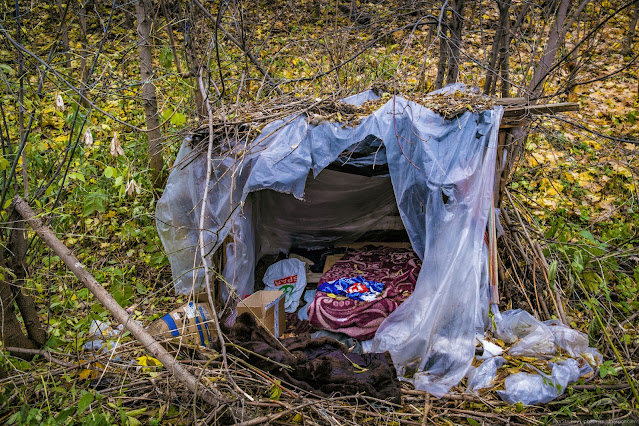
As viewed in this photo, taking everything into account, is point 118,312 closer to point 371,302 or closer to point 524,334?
point 371,302

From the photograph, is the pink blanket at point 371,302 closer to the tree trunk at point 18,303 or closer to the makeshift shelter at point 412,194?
the makeshift shelter at point 412,194

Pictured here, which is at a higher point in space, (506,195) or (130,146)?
(130,146)

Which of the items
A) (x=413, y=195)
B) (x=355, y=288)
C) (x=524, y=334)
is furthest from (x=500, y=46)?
(x=524, y=334)

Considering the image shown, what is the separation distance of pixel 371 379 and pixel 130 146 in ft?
13.9

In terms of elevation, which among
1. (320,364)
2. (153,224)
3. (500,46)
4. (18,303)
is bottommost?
(320,364)

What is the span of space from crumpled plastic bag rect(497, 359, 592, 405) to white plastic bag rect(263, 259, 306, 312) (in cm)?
223

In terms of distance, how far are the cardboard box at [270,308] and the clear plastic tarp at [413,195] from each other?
0.86 feet

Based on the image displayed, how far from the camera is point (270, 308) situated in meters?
4.24

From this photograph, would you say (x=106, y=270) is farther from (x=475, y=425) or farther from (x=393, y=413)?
(x=475, y=425)

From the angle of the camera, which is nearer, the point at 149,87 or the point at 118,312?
the point at 118,312

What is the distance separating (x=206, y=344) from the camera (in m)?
4.19

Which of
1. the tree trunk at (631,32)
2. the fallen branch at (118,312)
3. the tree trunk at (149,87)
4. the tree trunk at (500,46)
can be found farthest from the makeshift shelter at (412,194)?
the tree trunk at (631,32)

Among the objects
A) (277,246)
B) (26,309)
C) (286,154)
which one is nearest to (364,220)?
(277,246)

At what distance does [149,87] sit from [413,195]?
3182 mm
